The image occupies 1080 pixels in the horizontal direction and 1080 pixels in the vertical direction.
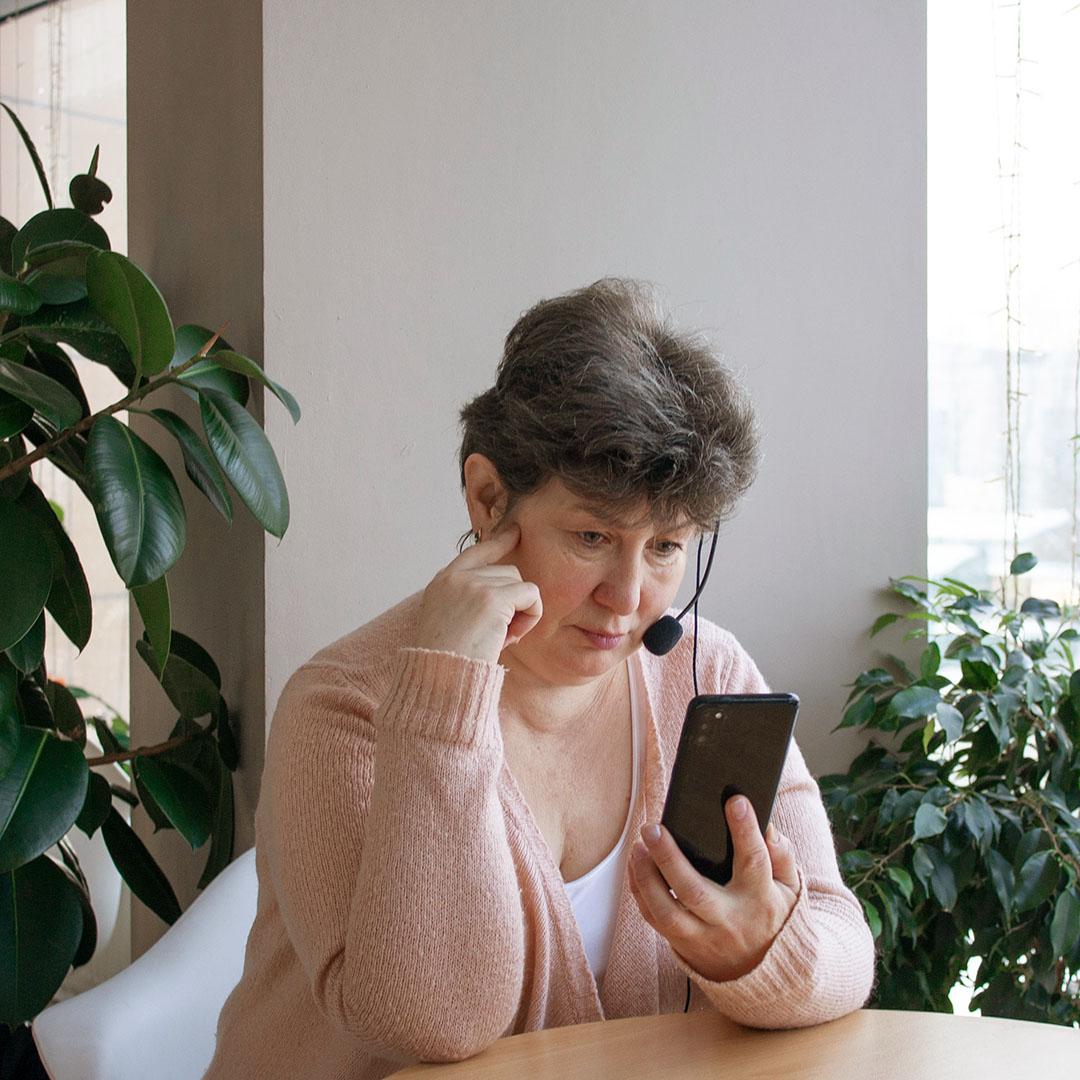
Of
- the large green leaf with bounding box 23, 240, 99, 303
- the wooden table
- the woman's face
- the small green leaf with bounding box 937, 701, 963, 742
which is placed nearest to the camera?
the wooden table

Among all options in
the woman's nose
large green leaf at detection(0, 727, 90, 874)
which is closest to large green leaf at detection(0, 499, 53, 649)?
large green leaf at detection(0, 727, 90, 874)

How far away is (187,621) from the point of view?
2.28 meters

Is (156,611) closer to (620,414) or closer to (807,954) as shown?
(620,414)

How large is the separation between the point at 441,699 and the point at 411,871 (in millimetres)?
Result: 167

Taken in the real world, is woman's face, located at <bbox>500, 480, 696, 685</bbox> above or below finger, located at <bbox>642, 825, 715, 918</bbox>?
above

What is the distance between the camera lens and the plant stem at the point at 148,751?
1.88 metres

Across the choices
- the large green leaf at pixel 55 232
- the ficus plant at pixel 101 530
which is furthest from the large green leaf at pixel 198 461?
the large green leaf at pixel 55 232

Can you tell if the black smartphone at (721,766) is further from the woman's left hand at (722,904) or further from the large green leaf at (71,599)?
the large green leaf at (71,599)

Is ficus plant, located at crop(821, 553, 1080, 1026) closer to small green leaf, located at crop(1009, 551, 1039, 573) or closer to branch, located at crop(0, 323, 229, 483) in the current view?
small green leaf, located at crop(1009, 551, 1039, 573)

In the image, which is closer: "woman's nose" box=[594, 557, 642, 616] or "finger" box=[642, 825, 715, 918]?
"finger" box=[642, 825, 715, 918]

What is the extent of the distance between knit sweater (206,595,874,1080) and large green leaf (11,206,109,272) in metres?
0.95

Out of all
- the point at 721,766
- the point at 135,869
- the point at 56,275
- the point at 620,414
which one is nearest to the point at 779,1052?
the point at 721,766

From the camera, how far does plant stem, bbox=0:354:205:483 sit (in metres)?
1.61

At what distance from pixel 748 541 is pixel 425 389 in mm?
766
